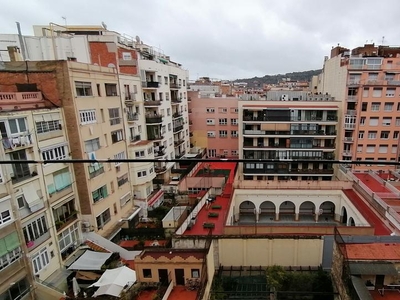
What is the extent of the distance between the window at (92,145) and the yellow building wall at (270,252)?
458 inches

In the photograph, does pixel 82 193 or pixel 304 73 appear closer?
pixel 82 193

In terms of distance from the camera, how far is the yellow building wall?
19469 mm

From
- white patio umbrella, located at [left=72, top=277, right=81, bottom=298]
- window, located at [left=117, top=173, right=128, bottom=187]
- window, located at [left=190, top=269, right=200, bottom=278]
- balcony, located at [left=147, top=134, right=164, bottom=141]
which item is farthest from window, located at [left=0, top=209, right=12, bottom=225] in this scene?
balcony, located at [left=147, top=134, right=164, bottom=141]

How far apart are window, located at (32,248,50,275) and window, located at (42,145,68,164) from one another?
18.0 feet

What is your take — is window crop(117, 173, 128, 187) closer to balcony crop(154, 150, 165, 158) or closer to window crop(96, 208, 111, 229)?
window crop(96, 208, 111, 229)

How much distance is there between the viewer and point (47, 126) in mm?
16547

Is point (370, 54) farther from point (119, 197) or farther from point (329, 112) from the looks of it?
point (119, 197)

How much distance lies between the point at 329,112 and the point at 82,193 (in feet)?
96.5

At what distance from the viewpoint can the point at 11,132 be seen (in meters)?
14.2

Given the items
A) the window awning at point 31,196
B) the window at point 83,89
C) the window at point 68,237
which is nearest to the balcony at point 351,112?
the window at point 83,89

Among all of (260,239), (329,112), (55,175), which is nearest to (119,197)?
(55,175)

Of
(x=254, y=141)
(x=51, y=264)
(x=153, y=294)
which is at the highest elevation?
(x=254, y=141)

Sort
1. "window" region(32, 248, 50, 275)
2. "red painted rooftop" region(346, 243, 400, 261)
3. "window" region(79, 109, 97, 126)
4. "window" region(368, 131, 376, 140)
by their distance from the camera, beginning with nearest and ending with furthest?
"red painted rooftop" region(346, 243, 400, 261) → "window" region(32, 248, 50, 275) → "window" region(79, 109, 97, 126) → "window" region(368, 131, 376, 140)

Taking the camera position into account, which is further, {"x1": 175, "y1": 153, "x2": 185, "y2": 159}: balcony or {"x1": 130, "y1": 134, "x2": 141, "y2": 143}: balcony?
{"x1": 175, "y1": 153, "x2": 185, "y2": 159}: balcony
